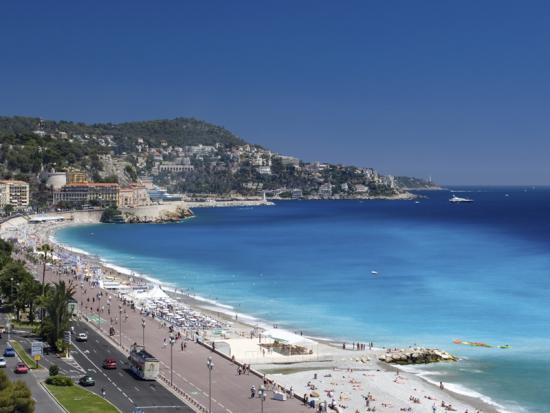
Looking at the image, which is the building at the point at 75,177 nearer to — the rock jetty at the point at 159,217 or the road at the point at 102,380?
the rock jetty at the point at 159,217

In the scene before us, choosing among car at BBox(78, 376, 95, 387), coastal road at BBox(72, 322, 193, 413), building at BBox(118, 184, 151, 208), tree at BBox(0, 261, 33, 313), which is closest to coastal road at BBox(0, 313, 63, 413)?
car at BBox(78, 376, 95, 387)

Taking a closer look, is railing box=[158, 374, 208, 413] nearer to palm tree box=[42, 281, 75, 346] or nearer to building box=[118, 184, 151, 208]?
palm tree box=[42, 281, 75, 346]

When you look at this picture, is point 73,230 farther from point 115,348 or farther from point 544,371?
point 544,371

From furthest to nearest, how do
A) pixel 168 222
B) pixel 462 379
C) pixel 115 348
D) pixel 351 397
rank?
pixel 168 222 → pixel 115 348 → pixel 462 379 → pixel 351 397

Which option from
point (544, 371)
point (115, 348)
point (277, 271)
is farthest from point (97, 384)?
point (277, 271)

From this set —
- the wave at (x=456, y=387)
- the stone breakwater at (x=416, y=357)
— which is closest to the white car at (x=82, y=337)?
the stone breakwater at (x=416, y=357)
